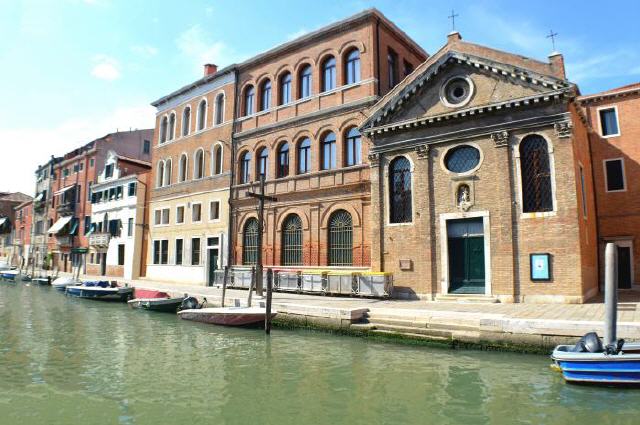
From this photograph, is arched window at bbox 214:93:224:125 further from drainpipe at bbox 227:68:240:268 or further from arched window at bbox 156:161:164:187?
arched window at bbox 156:161:164:187

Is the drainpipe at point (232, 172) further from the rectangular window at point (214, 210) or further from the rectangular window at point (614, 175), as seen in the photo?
the rectangular window at point (614, 175)

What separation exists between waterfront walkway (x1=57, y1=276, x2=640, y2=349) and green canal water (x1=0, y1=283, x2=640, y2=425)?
47cm

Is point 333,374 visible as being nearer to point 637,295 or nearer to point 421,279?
point 421,279

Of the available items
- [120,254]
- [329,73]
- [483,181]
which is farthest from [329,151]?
[120,254]

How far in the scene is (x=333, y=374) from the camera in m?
8.57

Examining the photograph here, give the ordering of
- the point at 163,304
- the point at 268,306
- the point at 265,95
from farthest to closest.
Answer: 1. the point at 265,95
2. the point at 163,304
3. the point at 268,306

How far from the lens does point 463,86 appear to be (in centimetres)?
1557

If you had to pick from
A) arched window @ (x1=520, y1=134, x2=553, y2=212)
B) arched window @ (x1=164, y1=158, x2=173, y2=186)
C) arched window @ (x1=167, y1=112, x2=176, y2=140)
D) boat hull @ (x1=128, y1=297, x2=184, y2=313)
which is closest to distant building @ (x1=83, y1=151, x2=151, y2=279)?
arched window @ (x1=164, y1=158, x2=173, y2=186)

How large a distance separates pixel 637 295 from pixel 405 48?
14.2 m

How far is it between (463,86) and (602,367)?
10.8m

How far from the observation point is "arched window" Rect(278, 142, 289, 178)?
70.2ft

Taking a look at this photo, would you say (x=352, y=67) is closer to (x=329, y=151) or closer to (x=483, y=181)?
(x=329, y=151)

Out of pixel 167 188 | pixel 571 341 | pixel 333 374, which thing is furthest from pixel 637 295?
pixel 167 188

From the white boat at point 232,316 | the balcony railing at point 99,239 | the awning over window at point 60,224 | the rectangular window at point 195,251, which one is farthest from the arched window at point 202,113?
the awning over window at point 60,224
